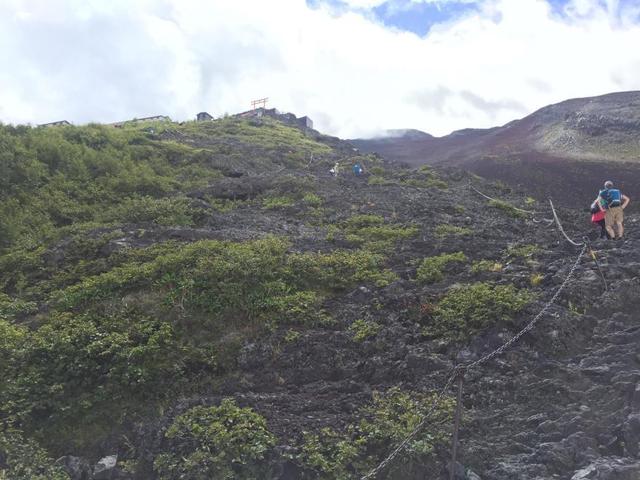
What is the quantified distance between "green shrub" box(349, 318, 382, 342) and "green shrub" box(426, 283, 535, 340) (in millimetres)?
805

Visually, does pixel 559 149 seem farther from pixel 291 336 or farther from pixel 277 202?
pixel 291 336

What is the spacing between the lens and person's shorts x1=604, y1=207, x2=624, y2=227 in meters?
11.6

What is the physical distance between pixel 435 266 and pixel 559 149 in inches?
1219

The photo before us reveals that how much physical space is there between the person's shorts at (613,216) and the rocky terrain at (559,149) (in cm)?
1231

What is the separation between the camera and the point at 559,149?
37594 millimetres

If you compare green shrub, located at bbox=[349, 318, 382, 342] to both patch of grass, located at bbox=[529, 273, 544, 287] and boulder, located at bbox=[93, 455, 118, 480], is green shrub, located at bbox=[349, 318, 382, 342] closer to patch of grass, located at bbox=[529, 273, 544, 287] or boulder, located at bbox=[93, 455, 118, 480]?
patch of grass, located at bbox=[529, 273, 544, 287]

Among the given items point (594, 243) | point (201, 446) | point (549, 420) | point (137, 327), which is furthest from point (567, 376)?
point (137, 327)

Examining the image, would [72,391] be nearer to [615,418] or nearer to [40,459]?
[40,459]

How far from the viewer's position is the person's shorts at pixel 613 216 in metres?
11.6

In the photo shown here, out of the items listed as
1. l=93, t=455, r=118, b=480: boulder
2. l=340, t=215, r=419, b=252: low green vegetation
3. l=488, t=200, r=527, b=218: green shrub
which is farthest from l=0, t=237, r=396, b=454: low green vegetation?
l=488, t=200, r=527, b=218: green shrub

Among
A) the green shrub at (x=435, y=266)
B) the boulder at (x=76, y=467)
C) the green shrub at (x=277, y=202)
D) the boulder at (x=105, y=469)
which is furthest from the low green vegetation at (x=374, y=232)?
the boulder at (x=76, y=467)

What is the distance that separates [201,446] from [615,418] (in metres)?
4.51

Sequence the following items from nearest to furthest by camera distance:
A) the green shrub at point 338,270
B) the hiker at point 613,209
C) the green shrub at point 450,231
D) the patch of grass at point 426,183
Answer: the green shrub at point 338,270 < the hiker at point 613,209 < the green shrub at point 450,231 < the patch of grass at point 426,183

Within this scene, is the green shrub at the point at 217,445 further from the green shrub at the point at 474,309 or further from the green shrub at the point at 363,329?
the green shrub at the point at 474,309
